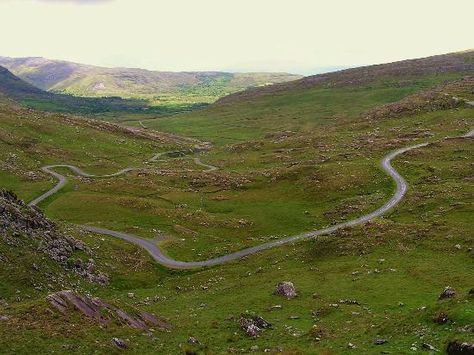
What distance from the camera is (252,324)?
42969 millimetres

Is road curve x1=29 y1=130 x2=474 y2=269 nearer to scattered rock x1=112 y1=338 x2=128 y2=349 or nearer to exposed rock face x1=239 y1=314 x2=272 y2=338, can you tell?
exposed rock face x1=239 y1=314 x2=272 y2=338

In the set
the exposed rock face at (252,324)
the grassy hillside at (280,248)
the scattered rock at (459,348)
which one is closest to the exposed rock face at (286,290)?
the grassy hillside at (280,248)

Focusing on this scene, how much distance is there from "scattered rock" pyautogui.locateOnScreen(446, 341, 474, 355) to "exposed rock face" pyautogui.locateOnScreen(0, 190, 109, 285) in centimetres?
4634

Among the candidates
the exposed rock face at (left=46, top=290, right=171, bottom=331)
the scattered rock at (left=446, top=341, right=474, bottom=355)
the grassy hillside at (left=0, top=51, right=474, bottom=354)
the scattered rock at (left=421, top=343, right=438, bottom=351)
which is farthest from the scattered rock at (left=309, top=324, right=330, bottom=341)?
the exposed rock face at (left=46, top=290, right=171, bottom=331)

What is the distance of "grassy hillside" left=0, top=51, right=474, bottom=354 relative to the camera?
37062mm

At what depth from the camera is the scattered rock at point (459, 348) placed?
88.4 ft

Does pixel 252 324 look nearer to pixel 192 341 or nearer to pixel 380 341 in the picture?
pixel 192 341

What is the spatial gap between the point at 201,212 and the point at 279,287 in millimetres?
50349

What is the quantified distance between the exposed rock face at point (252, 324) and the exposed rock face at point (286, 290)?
9.24 metres

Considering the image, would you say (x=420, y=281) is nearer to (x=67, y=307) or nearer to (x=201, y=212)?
(x=67, y=307)

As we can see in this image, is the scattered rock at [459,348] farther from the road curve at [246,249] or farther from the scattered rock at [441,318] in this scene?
the road curve at [246,249]

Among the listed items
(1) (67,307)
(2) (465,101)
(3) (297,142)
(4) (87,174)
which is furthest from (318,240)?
(2) (465,101)

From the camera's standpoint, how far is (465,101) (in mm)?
189375

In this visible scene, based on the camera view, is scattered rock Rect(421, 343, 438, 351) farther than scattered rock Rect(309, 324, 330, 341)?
No
